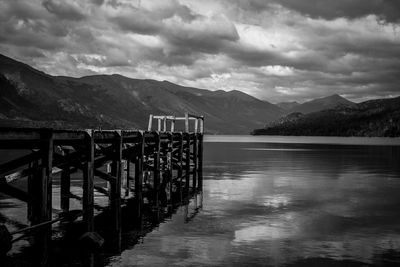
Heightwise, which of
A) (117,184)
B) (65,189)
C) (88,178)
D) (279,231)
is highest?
(88,178)

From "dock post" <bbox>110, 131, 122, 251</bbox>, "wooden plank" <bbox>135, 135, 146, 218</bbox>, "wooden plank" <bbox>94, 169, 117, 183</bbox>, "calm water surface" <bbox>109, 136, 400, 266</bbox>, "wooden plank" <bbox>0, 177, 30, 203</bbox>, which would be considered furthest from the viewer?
"wooden plank" <bbox>135, 135, 146, 218</bbox>

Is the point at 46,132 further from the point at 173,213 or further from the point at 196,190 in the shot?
the point at 196,190

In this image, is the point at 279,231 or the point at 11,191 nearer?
the point at 11,191

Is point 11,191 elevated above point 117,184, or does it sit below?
above

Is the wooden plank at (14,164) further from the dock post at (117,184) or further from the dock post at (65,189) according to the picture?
the dock post at (65,189)

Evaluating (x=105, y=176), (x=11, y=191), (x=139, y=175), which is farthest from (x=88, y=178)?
(x=139, y=175)

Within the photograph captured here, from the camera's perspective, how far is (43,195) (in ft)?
40.6

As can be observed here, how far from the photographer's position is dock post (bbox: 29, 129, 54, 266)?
12406 millimetres

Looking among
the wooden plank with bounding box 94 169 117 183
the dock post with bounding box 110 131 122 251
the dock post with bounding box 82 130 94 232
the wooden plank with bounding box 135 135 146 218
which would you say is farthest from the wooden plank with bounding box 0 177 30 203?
the wooden plank with bounding box 135 135 146 218

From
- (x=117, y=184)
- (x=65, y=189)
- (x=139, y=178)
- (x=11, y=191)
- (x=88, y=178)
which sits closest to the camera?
(x=11, y=191)

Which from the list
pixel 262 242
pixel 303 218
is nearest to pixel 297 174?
pixel 303 218

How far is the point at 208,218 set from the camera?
2300cm

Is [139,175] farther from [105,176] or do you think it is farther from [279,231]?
[279,231]

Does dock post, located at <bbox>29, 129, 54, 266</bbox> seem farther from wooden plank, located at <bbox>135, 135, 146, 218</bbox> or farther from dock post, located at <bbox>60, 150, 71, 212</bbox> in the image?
wooden plank, located at <bbox>135, 135, 146, 218</bbox>
